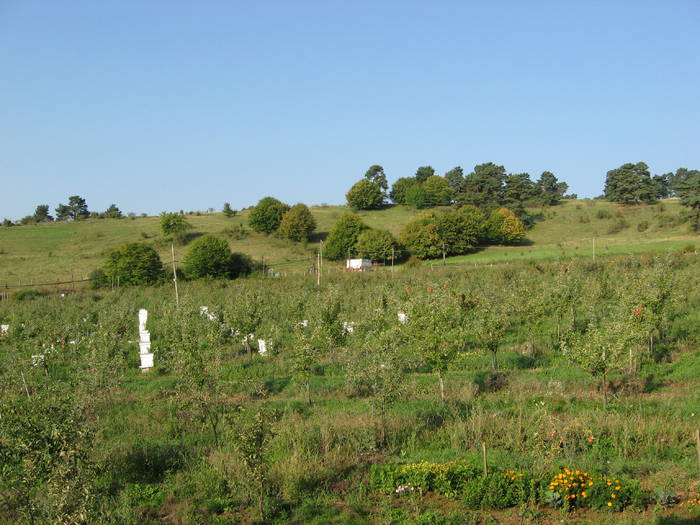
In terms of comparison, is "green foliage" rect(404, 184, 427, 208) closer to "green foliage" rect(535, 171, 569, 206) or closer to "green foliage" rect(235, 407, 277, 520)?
"green foliage" rect(535, 171, 569, 206)

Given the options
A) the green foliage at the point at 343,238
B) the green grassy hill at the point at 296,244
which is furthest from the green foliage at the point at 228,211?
the green foliage at the point at 343,238

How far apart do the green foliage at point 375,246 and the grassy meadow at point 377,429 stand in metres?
40.8

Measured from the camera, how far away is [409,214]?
9212 centimetres

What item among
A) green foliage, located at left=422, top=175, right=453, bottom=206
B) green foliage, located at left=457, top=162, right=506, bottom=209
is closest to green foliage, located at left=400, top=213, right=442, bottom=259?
green foliage, located at left=457, top=162, right=506, bottom=209

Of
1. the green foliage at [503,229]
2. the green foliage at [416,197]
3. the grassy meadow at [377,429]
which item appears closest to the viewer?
the grassy meadow at [377,429]

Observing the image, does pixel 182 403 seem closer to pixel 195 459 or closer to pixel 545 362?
pixel 195 459

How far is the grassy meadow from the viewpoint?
9.68m

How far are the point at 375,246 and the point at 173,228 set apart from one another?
27227mm

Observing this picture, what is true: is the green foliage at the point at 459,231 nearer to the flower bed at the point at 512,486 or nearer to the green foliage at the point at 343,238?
the green foliage at the point at 343,238

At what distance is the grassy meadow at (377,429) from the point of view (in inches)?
381

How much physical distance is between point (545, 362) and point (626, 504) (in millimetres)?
10963

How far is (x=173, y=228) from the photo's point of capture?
74.2 meters

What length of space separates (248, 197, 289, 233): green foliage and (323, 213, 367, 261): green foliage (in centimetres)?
1151

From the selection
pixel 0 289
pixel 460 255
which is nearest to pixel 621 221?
pixel 460 255
